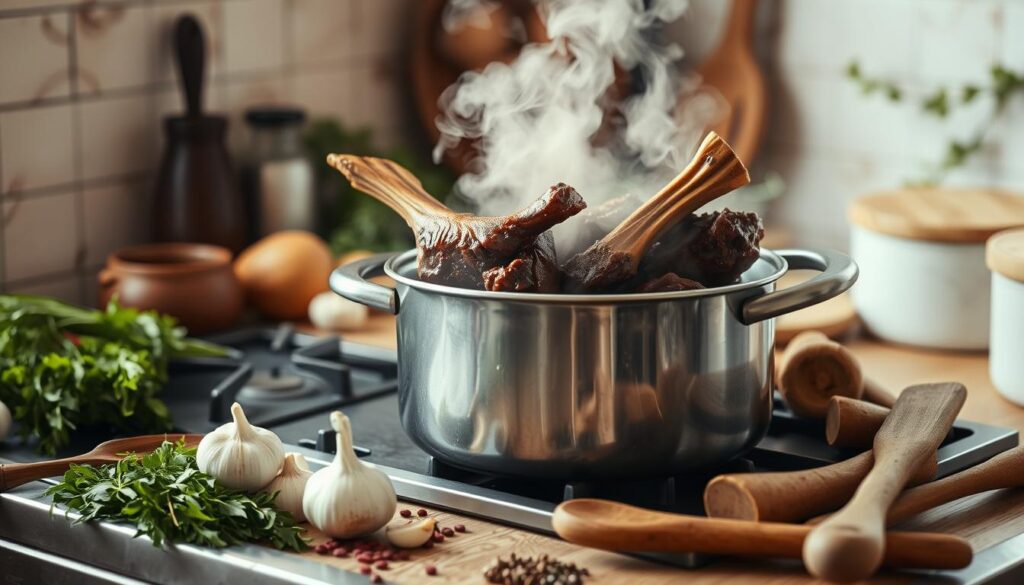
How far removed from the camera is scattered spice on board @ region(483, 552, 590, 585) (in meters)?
0.96

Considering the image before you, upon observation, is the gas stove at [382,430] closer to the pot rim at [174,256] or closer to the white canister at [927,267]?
the pot rim at [174,256]

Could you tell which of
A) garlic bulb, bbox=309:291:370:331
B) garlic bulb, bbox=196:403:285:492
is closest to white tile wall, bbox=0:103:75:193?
garlic bulb, bbox=309:291:370:331

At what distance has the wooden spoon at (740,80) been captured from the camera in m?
2.13

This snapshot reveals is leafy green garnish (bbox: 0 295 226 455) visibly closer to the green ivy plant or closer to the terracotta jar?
the terracotta jar

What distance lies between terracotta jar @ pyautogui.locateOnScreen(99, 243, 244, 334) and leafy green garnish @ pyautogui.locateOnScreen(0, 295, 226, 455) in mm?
131

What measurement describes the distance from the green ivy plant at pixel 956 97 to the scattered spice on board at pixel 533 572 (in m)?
1.20

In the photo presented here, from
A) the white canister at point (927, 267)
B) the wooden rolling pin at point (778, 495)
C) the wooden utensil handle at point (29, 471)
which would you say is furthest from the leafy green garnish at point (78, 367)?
the white canister at point (927, 267)

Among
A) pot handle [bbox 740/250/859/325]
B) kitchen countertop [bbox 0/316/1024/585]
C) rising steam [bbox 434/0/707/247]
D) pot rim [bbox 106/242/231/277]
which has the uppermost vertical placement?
rising steam [bbox 434/0/707/247]

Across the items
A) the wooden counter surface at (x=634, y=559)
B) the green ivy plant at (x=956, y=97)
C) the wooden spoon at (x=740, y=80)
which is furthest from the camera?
the wooden spoon at (x=740, y=80)

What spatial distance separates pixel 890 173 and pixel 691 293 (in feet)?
3.80

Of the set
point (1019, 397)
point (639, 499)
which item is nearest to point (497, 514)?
point (639, 499)

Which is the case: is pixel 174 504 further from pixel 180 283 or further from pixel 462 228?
pixel 180 283

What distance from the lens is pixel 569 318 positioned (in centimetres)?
105

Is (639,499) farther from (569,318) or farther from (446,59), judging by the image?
(446,59)
